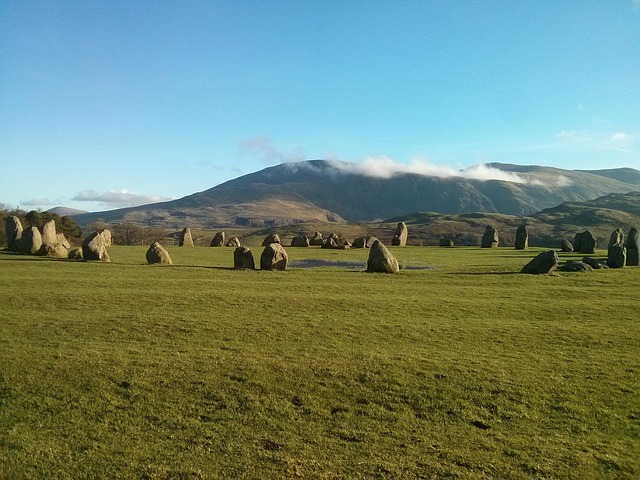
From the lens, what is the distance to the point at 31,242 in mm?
40688

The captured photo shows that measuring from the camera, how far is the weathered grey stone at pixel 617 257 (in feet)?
115

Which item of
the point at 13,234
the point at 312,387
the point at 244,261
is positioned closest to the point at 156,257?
the point at 244,261

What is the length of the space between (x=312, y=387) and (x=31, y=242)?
124 ft

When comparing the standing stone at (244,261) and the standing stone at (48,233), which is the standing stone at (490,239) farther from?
the standing stone at (48,233)

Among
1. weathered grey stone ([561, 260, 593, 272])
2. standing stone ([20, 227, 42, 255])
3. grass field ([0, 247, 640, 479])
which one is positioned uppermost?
standing stone ([20, 227, 42, 255])

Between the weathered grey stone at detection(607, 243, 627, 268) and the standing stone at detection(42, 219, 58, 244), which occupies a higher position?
the standing stone at detection(42, 219, 58, 244)

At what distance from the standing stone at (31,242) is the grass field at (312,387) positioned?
21.4 m

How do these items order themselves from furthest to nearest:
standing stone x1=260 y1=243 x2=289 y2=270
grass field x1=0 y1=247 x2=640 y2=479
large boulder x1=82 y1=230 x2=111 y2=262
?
large boulder x1=82 y1=230 x2=111 y2=262, standing stone x1=260 y1=243 x2=289 y2=270, grass field x1=0 y1=247 x2=640 y2=479

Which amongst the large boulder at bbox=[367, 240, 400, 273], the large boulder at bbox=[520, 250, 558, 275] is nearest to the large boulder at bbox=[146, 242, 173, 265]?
the large boulder at bbox=[367, 240, 400, 273]

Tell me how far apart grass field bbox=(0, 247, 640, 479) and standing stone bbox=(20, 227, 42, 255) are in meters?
21.4

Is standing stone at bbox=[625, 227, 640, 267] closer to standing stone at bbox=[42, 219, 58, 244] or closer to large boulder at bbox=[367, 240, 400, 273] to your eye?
large boulder at bbox=[367, 240, 400, 273]

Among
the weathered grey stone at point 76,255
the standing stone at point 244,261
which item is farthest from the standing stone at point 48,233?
the standing stone at point 244,261

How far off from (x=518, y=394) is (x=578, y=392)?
5.04 ft

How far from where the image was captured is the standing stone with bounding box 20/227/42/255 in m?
40.5
